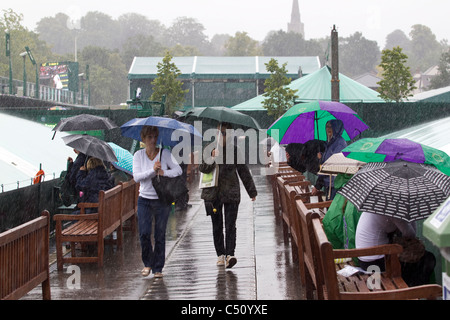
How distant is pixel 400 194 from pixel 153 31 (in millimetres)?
199967

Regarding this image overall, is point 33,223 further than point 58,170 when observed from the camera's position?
No

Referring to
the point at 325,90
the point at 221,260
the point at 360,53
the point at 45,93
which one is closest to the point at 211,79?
the point at 45,93

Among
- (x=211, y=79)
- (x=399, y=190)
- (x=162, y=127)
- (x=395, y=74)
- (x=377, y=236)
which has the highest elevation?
(x=211, y=79)

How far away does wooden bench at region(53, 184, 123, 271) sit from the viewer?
8273mm

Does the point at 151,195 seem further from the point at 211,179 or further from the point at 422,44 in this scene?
the point at 422,44

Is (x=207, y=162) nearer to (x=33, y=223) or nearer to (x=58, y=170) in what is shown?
(x=33, y=223)

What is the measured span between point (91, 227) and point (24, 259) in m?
3.18

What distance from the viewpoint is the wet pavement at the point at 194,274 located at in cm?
677

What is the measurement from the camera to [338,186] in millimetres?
7160

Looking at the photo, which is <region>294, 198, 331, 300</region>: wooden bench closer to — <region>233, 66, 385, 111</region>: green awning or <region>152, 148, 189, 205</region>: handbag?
<region>152, 148, 189, 205</region>: handbag

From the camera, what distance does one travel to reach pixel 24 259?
551 centimetres

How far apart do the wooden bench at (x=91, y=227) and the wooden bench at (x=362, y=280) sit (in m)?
3.80

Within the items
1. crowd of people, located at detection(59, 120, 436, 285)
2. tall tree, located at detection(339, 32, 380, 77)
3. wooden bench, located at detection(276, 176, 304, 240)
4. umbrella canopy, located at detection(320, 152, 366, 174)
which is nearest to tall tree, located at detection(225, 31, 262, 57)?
tall tree, located at detection(339, 32, 380, 77)
